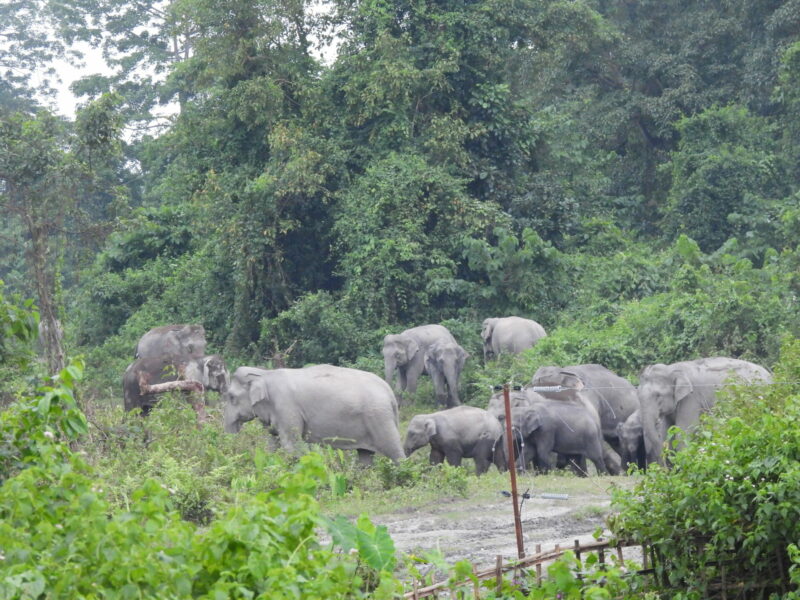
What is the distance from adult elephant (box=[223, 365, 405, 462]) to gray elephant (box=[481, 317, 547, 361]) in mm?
5930

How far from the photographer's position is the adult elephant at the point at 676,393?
13.6 m

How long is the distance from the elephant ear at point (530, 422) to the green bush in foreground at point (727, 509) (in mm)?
6746

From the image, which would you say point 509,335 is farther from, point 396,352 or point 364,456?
point 364,456

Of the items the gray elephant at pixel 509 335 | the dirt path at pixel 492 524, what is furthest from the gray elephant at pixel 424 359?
the dirt path at pixel 492 524

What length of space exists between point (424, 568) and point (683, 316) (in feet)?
30.8

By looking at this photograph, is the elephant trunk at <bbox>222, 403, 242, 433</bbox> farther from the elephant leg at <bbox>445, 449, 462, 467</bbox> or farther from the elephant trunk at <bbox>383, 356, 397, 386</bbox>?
the elephant trunk at <bbox>383, 356, 397, 386</bbox>

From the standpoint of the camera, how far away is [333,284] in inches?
930

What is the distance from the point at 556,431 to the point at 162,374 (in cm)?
508

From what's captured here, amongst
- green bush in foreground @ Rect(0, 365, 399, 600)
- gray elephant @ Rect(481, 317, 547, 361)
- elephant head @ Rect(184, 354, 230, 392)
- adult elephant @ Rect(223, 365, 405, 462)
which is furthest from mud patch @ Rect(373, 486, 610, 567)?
gray elephant @ Rect(481, 317, 547, 361)

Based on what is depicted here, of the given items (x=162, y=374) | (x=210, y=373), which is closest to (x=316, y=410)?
(x=210, y=373)

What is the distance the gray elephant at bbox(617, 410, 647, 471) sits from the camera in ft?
46.8

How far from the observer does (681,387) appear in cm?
1368

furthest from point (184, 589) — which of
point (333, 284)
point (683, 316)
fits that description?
point (333, 284)

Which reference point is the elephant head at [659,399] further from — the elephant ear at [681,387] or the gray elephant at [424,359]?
the gray elephant at [424,359]
